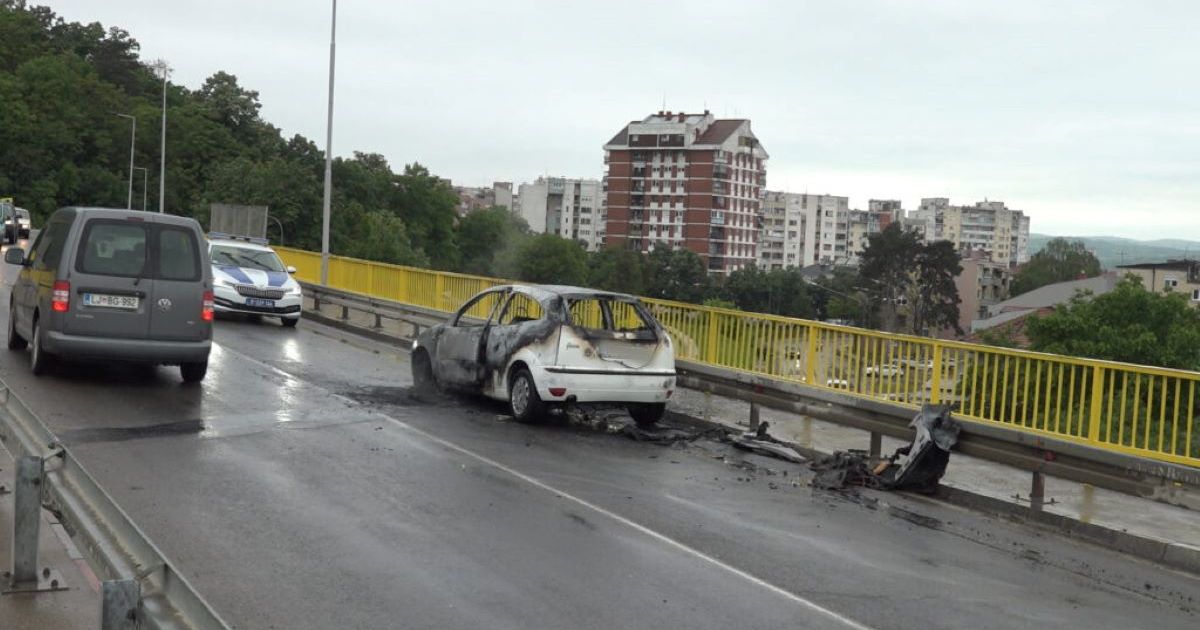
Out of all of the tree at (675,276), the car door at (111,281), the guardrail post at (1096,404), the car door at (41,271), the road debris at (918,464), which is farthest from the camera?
the tree at (675,276)

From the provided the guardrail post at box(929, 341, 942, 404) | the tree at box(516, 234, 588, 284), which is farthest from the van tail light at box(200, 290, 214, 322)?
the tree at box(516, 234, 588, 284)

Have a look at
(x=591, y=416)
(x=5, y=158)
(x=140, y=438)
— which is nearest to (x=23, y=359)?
(x=140, y=438)

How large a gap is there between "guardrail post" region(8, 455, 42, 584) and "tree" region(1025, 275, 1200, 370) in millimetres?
71664

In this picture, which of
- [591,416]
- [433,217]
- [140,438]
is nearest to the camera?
[140,438]

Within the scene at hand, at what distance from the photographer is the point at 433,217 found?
144m

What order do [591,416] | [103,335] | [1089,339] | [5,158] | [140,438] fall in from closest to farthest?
[140,438] → [103,335] → [591,416] → [1089,339] → [5,158]

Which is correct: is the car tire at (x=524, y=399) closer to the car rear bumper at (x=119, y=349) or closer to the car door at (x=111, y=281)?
the car rear bumper at (x=119, y=349)

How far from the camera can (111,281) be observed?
1330cm

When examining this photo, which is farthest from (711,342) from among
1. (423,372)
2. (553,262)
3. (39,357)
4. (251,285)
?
(553,262)

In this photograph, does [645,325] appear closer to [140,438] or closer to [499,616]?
[140,438]

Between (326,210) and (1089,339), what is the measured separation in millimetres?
55822

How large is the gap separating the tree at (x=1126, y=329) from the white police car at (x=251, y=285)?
5785 centimetres

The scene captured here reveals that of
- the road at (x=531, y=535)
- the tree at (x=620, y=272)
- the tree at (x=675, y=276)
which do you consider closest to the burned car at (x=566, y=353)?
the road at (x=531, y=535)

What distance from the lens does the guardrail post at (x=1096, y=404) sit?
984 centimetres
